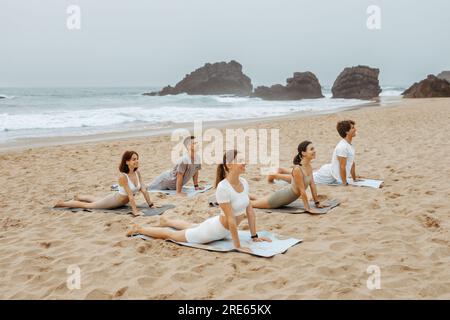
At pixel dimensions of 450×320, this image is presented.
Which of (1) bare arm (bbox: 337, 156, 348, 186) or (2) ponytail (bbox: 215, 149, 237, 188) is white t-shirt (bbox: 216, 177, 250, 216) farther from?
(1) bare arm (bbox: 337, 156, 348, 186)

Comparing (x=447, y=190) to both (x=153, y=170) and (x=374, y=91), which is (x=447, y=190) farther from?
(x=374, y=91)

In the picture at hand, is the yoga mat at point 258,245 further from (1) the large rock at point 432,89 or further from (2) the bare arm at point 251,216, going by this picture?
(1) the large rock at point 432,89

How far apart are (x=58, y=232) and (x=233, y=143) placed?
8.55 m

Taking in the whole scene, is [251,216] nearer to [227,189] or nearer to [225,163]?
[227,189]

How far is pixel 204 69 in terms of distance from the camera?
91.1 metres

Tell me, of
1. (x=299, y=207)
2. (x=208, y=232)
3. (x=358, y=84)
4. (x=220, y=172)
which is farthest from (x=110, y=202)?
(x=358, y=84)

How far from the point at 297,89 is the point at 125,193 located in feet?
203

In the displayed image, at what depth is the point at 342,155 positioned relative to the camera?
659 centimetres

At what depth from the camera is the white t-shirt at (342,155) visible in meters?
6.55

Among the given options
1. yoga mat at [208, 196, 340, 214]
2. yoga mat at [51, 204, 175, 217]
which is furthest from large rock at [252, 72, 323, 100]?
yoga mat at [51, 204, 175, 217]

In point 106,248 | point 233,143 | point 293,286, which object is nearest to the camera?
point 293,286

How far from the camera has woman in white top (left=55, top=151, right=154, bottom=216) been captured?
5.78 m
